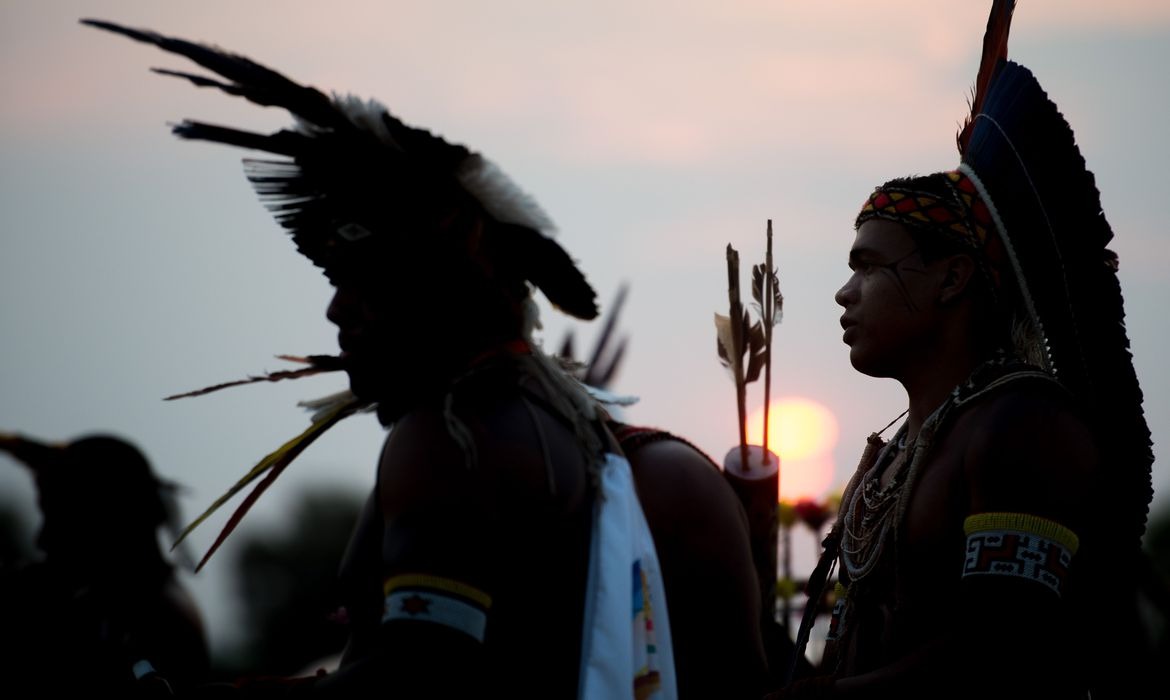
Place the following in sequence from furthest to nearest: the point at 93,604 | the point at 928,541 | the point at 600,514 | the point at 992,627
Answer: the point at 93,604 → the point at 600,514 → the point at 928,541 → the point at 992,627

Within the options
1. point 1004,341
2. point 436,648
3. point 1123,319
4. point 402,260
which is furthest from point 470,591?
point 1123,319

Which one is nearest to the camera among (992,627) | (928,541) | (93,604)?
(992,627)

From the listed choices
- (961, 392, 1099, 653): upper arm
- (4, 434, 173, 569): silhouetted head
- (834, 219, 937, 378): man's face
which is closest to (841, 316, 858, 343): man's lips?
(834, 219, 937, 378): man's face

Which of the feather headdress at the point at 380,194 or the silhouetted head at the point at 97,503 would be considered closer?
the feather headdress at the point at 380,194

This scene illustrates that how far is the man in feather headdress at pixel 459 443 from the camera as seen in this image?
2.97m

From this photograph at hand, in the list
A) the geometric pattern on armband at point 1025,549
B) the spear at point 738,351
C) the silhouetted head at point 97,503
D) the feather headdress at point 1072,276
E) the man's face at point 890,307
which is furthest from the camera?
the silhouetted head at point 97,503

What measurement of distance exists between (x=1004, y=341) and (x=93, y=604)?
160 inches

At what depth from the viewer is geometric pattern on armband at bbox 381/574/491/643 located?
9.53 ft

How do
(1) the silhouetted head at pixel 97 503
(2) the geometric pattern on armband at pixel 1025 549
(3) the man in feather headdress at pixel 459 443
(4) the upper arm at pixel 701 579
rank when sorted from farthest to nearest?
(1) the silhouetted head at pixel 97 503
(4) the upper arm at pixel 701 579
(3) the man in feather headdress at pixel 459 443
(2) the geometric pattern on armband at pixel 1025 549

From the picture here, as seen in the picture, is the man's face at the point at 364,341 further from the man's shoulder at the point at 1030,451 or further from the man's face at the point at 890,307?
the man's shoulder at the point at 1030,451

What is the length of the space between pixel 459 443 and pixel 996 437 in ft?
3.50

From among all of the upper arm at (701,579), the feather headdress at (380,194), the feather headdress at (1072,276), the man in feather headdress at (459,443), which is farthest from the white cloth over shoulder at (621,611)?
the feather headdress at (1072,276)

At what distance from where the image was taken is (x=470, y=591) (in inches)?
115

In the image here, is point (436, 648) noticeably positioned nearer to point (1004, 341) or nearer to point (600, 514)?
point (600, 514)
